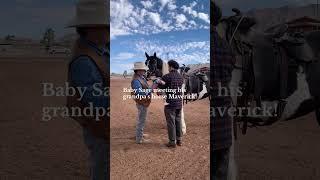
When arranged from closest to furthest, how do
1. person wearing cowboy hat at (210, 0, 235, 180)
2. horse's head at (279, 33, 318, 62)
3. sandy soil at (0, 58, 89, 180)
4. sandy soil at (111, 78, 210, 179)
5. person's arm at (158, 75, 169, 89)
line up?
person wearing cowboy hat at (210, 0, 235, 180) → sandy soil at (111, 78, 210, 179) → person's arm at (158, 75, 169, 89) → horse's head at (279, 33, 318, 62) → sandy soil at (0, 58, 89, 180)

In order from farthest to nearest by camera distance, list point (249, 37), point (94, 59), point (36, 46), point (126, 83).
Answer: point (36, 46) < point (249, 37) < point (126, 83) < point (94, 59)

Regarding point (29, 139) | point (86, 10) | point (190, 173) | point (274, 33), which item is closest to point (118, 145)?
point (190, 173)

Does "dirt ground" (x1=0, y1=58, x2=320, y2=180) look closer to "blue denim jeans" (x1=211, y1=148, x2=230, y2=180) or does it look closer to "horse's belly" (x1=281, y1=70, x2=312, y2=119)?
"blue denim jeans" (x1=211, y1=148, x2=230, y2=180)

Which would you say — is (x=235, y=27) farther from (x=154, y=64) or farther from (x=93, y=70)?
(x=93, y=70)

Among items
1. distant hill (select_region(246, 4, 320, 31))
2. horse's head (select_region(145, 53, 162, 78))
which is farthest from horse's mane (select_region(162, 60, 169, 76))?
distant hill (select_region(246, 4, 320, 31))

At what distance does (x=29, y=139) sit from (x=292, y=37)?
146 inches

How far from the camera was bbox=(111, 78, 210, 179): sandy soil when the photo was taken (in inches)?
85.4

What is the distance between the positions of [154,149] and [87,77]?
2.33 feet

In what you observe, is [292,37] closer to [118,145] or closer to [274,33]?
[274,33]

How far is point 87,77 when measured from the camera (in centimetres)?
198

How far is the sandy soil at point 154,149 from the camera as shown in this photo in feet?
7.11

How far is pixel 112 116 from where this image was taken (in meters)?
2.08

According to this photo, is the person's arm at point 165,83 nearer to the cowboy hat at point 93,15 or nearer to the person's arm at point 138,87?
the person's arm at point 138,87

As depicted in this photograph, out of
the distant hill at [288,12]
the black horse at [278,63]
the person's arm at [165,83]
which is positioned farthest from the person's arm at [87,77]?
the distant hill at [288,12]
